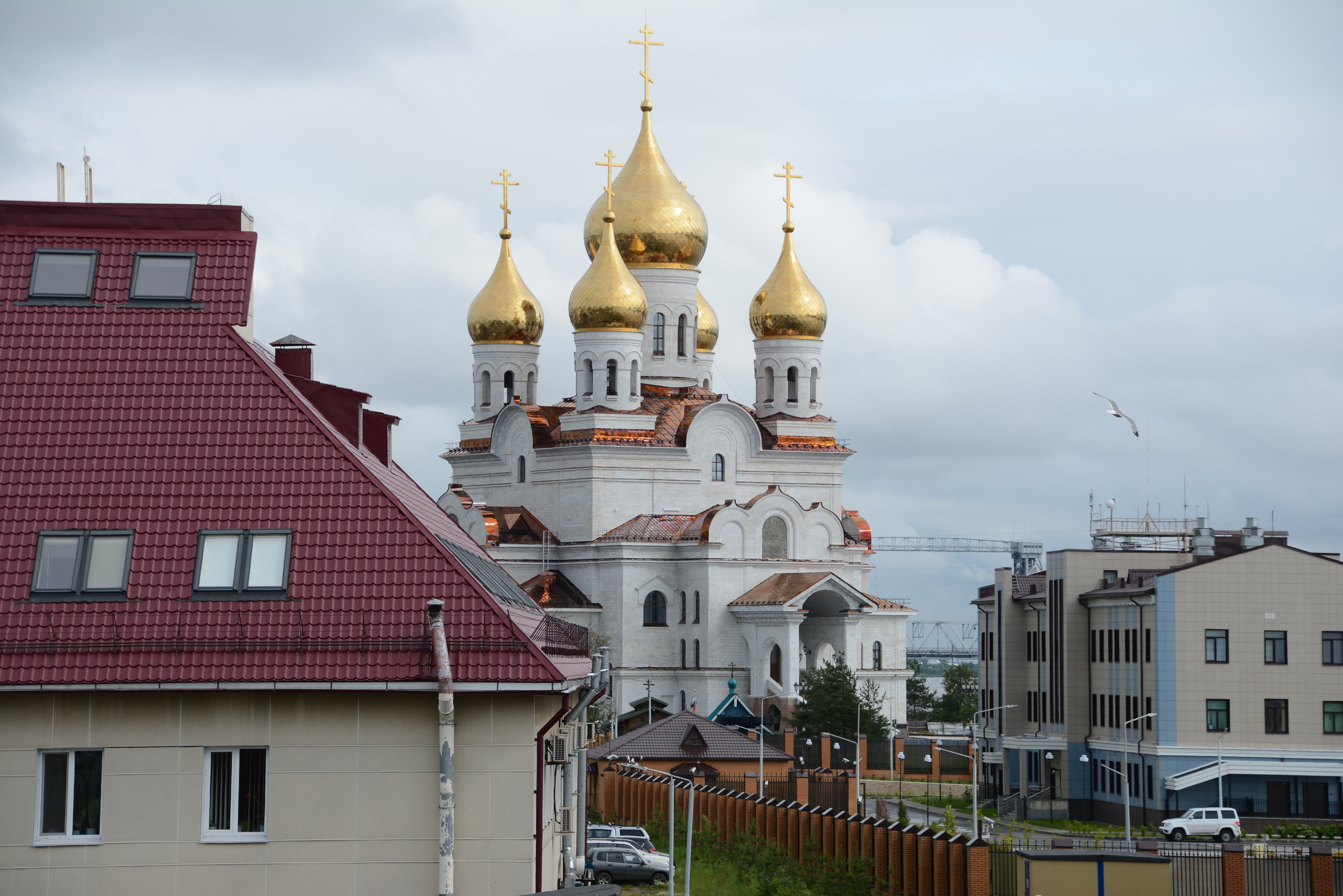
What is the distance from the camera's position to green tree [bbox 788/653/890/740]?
65.2m

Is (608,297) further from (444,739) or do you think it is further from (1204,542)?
(444,739)

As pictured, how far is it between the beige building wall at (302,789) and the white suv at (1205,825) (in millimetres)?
30974

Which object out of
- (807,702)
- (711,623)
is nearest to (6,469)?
(807,702)

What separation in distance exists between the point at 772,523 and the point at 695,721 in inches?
1215

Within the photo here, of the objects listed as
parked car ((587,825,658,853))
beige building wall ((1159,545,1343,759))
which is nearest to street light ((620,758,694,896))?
parked car ((587,825,658,853))

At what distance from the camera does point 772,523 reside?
74938mm

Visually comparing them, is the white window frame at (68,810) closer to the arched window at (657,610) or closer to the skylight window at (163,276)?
the skylight window at (163,276)

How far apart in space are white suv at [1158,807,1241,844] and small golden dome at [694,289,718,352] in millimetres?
43695

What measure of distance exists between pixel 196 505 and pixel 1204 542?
1707 inches

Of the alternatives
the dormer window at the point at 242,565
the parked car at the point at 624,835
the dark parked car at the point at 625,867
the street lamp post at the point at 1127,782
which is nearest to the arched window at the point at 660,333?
the street lamp post at the point at 1127,782

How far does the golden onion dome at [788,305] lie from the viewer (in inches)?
3046

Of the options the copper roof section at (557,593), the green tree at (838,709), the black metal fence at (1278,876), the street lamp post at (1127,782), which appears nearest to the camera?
the black metal fence at (1278,876)

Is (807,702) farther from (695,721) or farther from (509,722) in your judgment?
(509,722)

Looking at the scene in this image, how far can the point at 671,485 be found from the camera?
75.5 meters
